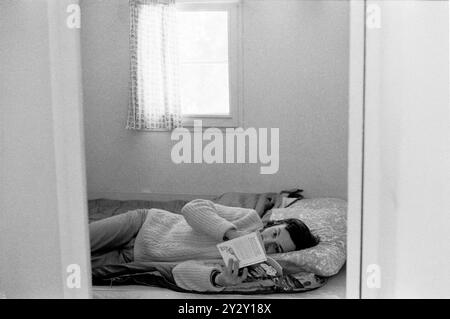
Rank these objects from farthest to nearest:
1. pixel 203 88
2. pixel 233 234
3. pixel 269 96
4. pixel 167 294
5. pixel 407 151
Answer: pixel 269 96
pixel 203 88
pixel 233 234
pixel 167 294
pixel 407 151

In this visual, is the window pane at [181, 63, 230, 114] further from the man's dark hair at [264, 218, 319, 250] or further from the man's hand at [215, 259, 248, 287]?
the man's hand at [215, 259, 248, 287]

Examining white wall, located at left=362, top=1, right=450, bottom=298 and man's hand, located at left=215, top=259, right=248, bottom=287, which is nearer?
white wall, located at left=362, top=1, right=450, bottom=298

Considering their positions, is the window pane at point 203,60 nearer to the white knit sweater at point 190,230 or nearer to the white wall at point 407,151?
the white knit sweater at point 190,230

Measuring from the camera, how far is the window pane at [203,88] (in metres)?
2.02

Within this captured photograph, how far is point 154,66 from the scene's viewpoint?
2.01m

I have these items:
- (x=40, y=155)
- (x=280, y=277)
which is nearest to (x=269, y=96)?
(x=280, y=277)

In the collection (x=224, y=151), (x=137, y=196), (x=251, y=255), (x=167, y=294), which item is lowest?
(x=167, y=294)

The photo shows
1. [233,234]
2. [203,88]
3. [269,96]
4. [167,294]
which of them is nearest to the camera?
[167,294]

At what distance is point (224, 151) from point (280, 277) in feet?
1.55

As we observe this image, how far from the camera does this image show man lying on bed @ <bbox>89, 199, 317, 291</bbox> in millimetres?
1972

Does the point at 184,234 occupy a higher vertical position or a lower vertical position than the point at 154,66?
lower

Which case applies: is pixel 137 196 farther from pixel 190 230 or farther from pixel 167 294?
pixel 167 294

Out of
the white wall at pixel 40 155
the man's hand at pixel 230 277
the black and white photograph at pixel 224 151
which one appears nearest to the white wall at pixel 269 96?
the black and white photograph at pixel 224 151

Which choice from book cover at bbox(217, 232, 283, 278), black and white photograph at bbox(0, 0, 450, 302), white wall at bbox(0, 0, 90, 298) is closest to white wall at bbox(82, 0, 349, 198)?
black and white photograph at bbox(0, 0, 450, 302)
